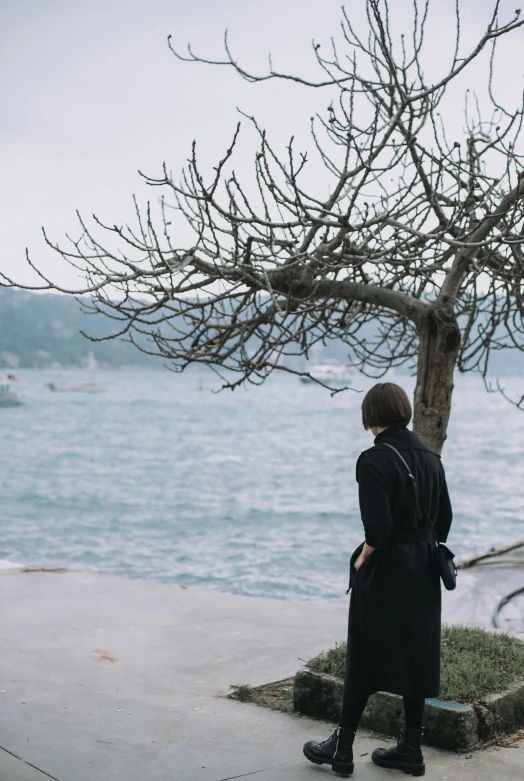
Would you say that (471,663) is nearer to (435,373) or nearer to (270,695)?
(270,695)

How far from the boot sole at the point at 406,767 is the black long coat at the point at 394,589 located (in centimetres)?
38

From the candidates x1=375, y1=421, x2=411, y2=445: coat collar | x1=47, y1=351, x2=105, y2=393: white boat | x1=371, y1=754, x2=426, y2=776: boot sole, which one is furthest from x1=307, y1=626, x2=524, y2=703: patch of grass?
x1=47, y1=351, x2=105, y2=393: white boat

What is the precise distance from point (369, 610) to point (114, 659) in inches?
122

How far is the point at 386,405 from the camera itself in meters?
4.38

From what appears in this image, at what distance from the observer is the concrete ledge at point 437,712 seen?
4.71 m

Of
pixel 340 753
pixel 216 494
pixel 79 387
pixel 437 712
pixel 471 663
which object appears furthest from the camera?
pixel 79 387

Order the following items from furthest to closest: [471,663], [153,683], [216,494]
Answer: [216,494] < [153,683] < [471,663]

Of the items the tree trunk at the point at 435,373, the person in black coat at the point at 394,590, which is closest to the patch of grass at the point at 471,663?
the person in black coat at the point at 394,590

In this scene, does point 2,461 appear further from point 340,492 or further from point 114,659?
point 114,659

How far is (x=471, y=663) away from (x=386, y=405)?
1837 mm

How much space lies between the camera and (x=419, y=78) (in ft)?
20.2

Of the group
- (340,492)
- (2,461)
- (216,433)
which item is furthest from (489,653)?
(216,433)

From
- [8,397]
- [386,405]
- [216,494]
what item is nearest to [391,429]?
[386,405]

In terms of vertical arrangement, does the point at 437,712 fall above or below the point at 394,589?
below
